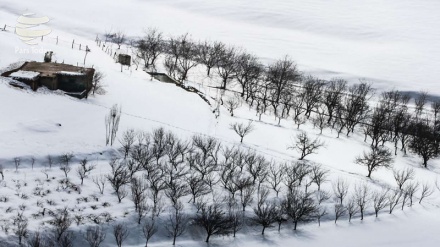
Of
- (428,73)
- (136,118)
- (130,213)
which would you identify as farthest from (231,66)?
(130,213)

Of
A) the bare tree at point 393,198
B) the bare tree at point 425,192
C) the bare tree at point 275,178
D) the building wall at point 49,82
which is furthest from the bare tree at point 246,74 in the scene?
the bare tree at point 393,198

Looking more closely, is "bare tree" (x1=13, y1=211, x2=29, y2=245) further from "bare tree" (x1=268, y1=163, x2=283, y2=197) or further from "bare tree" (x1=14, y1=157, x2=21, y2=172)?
"bare tree" (x1=268, y1=163, x2=283, y2=197)

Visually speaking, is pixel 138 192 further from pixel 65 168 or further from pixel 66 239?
pixel 66 239

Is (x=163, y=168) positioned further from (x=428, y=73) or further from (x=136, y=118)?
(x=428, y=73)

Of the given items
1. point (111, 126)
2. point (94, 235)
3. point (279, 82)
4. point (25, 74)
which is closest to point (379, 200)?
point (94, 235)

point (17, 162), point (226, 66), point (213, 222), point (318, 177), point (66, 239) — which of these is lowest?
point (66, 239)
